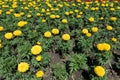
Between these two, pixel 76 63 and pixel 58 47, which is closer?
pixel 76 63

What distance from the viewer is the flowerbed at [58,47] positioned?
484cm

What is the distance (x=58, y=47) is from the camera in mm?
5945

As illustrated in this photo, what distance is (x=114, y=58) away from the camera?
A: 5.82 metres

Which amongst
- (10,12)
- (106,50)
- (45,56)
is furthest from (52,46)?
(10,12)

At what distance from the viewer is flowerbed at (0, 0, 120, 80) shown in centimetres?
484

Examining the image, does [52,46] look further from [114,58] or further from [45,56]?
[114,58]

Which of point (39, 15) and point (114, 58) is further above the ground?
point (39, 15)

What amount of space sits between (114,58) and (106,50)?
3.85ft

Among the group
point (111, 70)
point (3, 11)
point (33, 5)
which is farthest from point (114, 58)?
point (3, 11)

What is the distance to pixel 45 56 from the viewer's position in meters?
5.04

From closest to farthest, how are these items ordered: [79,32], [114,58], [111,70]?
[111,70], [114,58], [79,32]

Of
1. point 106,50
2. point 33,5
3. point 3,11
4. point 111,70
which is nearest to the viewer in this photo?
point 106,50

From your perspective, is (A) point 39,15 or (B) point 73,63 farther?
(A) point 39,15

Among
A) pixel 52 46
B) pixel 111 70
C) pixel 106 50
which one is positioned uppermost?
pixel 106 50
